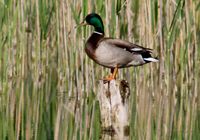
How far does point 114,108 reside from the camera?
4027 mm

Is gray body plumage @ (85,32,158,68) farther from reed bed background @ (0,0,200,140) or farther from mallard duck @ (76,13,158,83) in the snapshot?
reed bed background @ (0,0,200,140)

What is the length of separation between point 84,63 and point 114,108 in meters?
1.65

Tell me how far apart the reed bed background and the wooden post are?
236 millimetres

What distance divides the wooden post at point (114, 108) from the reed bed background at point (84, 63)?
9.3 inches

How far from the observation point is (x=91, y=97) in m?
5.65

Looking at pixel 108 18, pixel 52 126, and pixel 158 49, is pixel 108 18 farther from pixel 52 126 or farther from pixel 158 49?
pixel 52 126

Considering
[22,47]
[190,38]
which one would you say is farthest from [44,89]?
[190,38]

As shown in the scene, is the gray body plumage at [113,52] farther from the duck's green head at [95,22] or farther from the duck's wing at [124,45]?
the duck's green head at [95,22]

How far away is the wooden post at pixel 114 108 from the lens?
3.97m

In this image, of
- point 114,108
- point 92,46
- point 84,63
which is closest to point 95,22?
point 92,46

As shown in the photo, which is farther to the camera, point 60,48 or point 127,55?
point 60,48

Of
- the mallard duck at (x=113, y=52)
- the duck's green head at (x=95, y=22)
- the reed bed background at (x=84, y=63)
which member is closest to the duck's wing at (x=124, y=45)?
the mallard duck at (x=113, y=52)

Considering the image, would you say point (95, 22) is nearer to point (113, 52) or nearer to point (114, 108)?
point (113, 52)

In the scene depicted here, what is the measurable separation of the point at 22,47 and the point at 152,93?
1.81 metres
